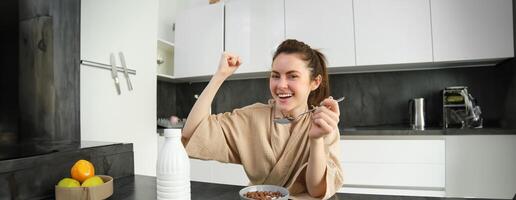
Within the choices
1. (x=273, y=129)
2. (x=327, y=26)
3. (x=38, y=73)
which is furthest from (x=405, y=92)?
(x=38, y=73)

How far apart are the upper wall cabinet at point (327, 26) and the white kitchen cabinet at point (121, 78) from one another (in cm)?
115

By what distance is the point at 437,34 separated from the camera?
2.07m

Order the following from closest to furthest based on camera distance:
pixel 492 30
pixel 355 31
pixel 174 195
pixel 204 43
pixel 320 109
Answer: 1. pixel 174 195
2. pixel 320 109
3. pixel 492 30
4. pixel 355 31
5. pixel 204 43

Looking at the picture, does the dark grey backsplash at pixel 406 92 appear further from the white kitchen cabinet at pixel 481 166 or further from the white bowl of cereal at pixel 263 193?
the white bowl of cereal at pixel 263 193

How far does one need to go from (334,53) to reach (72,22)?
1770 millimetres

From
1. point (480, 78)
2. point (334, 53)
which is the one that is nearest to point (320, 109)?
point (334, 53)

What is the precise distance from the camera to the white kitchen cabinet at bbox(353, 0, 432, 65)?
6.91ft

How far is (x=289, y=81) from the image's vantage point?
104 cm

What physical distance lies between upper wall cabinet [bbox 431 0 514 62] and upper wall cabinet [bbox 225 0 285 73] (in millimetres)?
1168

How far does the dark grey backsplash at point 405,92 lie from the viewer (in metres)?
2.23

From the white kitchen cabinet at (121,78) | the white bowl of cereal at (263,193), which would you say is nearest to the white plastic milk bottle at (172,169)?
the white bowl of cereal at (263,193)

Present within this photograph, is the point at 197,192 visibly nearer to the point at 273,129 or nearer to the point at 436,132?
the point at 273,129

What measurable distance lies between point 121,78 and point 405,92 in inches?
89.3

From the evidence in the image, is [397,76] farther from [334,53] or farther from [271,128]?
[271,128]
